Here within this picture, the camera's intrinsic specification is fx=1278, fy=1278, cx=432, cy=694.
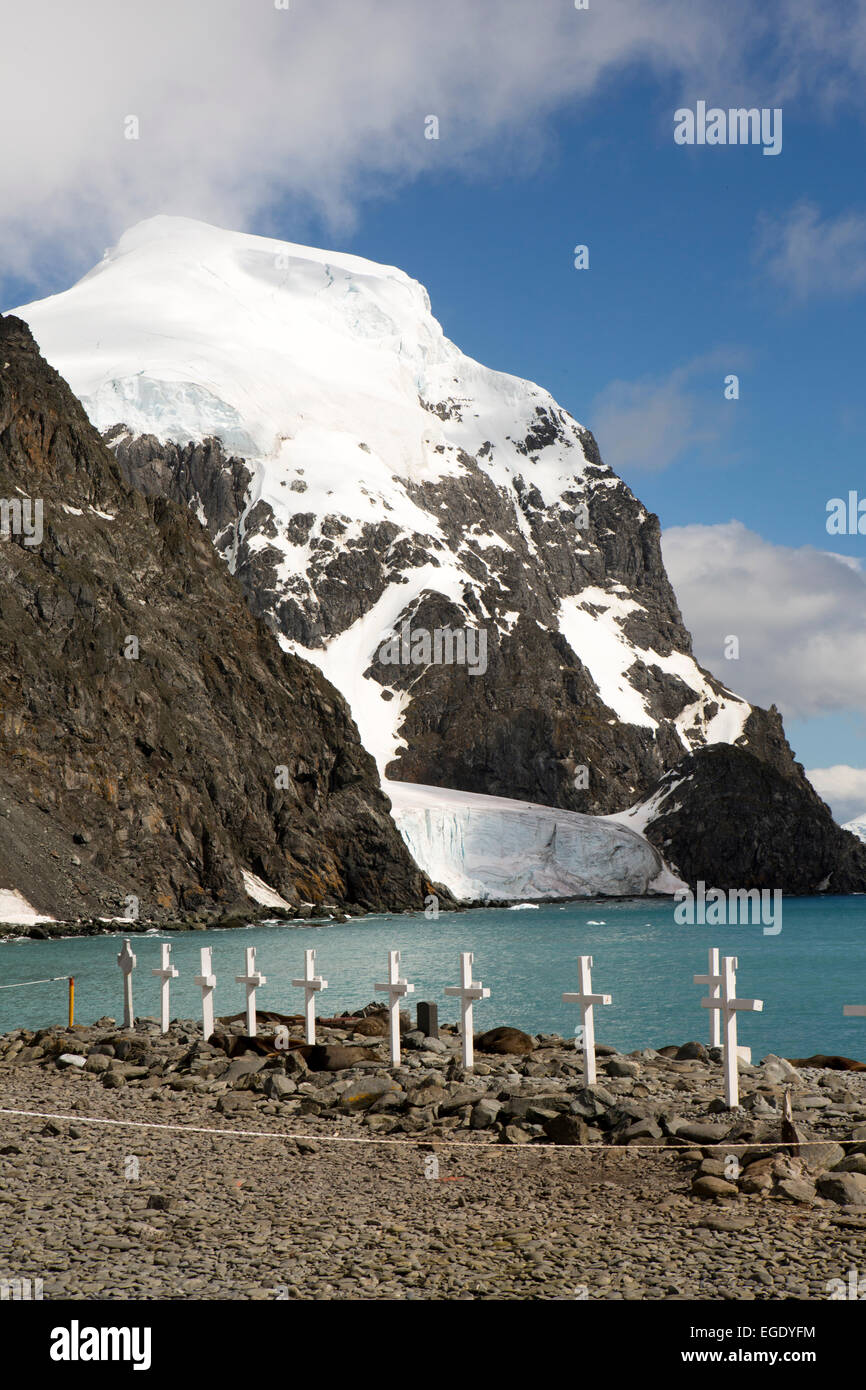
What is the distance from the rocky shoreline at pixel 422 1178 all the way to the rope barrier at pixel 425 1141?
0.03 meters

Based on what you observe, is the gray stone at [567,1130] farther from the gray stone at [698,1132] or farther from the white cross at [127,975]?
the white cross at [127,975]

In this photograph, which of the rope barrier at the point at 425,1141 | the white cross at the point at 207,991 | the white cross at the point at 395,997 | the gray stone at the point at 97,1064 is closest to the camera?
the rope barrier at the point at 425,1141

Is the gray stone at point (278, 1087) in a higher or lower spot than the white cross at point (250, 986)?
lower

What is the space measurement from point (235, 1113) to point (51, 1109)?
230 centimetres

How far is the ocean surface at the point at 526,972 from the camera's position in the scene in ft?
100

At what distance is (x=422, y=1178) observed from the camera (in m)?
11.3

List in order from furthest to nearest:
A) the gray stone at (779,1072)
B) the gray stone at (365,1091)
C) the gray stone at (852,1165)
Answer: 1. the gray stone at (779,1072)
2. the gray stone at (365,1091)
3. the gray stone at (852,1165)

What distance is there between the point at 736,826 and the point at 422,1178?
13257cm

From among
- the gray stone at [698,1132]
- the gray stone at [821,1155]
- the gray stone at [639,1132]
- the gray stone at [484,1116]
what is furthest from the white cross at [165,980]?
the gray stone at [821,1155]

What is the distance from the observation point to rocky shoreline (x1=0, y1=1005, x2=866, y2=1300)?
8.20 meters

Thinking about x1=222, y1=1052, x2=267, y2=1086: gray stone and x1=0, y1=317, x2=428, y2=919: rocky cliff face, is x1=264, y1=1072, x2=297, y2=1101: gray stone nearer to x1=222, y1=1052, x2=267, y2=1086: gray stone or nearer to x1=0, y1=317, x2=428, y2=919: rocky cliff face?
x1=222, y1=1052, x2=267, y2=1086: gray stone

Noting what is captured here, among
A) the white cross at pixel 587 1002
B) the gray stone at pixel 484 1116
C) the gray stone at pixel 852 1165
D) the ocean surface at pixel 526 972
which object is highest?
the white cross at pixel 587 1002

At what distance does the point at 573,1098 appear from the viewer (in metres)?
13.5
